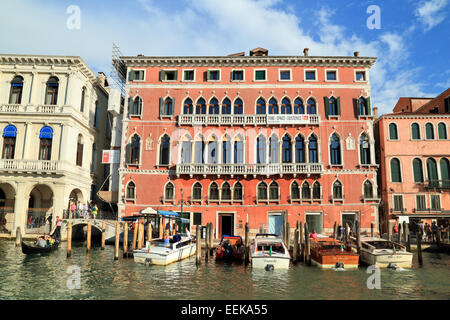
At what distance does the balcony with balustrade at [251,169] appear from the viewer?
24.9 meters

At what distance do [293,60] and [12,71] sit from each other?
70.0 feet

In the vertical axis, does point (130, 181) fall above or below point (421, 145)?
below

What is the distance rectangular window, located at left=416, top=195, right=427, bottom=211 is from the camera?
25.6 m

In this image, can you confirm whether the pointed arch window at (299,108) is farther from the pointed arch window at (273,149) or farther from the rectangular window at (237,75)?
the rectangular window at (237,75)

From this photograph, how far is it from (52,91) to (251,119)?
15292mm

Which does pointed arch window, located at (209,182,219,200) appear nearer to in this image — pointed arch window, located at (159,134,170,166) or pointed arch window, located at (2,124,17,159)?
pointed arch window, located at (159,134,170,166)

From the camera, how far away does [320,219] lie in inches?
987

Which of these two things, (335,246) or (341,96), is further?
(341,96)

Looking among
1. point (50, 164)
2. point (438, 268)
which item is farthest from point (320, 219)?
point (50, 164)

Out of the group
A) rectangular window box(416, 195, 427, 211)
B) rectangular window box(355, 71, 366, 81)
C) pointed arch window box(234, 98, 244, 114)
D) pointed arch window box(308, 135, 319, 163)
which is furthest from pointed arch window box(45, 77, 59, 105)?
rectangular window box(416, 195, 427, 211)

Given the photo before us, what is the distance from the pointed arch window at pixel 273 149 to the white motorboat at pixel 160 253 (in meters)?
10.7

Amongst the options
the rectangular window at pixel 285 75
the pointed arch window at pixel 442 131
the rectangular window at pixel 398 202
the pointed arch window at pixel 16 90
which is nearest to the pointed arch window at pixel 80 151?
the pointed arch window at pixel 16 90

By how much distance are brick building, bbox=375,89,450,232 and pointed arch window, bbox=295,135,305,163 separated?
657 cm

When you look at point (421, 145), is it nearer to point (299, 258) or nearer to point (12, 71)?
point (299, 258)
